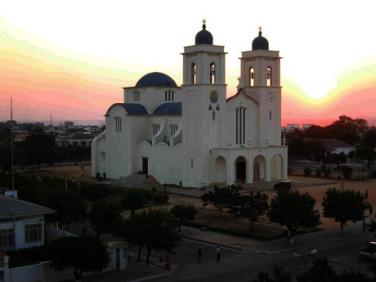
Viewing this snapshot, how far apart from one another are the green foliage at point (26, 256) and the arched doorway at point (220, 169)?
30639 millimetres

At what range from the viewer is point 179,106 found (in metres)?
60.2

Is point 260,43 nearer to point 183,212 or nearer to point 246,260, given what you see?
point 183,212

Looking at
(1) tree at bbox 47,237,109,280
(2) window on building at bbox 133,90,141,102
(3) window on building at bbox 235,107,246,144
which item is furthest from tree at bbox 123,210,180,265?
(2) window on building at bbox 133,90,141,102

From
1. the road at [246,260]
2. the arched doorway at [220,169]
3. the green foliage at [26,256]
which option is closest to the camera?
the green foliage at [26,256]

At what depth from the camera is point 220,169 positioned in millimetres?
55469

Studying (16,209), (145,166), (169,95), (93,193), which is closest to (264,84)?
(169,95)

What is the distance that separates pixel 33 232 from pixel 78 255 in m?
5.24

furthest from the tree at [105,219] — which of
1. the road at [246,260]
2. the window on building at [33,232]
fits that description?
the road at [246,260]

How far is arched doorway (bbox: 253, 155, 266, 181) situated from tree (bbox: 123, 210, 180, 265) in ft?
106

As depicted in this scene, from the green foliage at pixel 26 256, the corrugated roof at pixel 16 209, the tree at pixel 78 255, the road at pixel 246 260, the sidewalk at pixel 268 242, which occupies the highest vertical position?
the corrugated roof at pixel 16 209

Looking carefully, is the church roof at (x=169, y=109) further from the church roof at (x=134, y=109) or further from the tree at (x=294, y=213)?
the tree at (x=294, y=213)

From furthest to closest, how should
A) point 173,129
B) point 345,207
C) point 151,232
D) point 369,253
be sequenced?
point 173,129
point 345,207
point 369,253
point 151,232

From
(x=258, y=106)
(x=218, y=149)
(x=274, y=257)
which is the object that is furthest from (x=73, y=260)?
(x=258, y=106)

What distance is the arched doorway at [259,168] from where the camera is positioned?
190 feet
